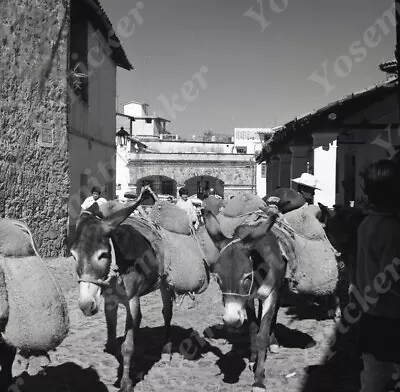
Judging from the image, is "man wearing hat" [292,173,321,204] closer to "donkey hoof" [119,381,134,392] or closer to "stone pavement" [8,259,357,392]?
"stone pavement" [8,259,357,392]

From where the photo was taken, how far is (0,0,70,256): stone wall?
9570 mm

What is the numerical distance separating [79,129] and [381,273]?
11794 mm

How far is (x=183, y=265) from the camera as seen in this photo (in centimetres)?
532

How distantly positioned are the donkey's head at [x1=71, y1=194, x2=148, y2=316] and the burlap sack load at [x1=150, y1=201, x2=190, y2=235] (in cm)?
167

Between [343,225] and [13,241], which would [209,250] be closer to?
[343,225]

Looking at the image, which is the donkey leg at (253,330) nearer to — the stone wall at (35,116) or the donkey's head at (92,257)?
the donkey's head at (92,257)

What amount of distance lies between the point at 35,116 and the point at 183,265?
6524mm

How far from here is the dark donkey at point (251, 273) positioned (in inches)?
160

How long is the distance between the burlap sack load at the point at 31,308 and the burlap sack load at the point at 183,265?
206cm

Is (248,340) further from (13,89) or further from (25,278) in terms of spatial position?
(13,89)

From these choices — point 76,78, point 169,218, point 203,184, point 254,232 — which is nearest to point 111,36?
point 76,78

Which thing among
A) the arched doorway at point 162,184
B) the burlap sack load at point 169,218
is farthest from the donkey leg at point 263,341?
the arched doorway at point 162,184

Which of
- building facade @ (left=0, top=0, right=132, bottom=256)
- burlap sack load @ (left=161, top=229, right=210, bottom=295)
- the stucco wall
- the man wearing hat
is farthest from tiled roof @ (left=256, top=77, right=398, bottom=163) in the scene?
burlap sack load @ (left=161, top=229, right=210, bottom=295)

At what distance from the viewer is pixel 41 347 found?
3127 millimetres
